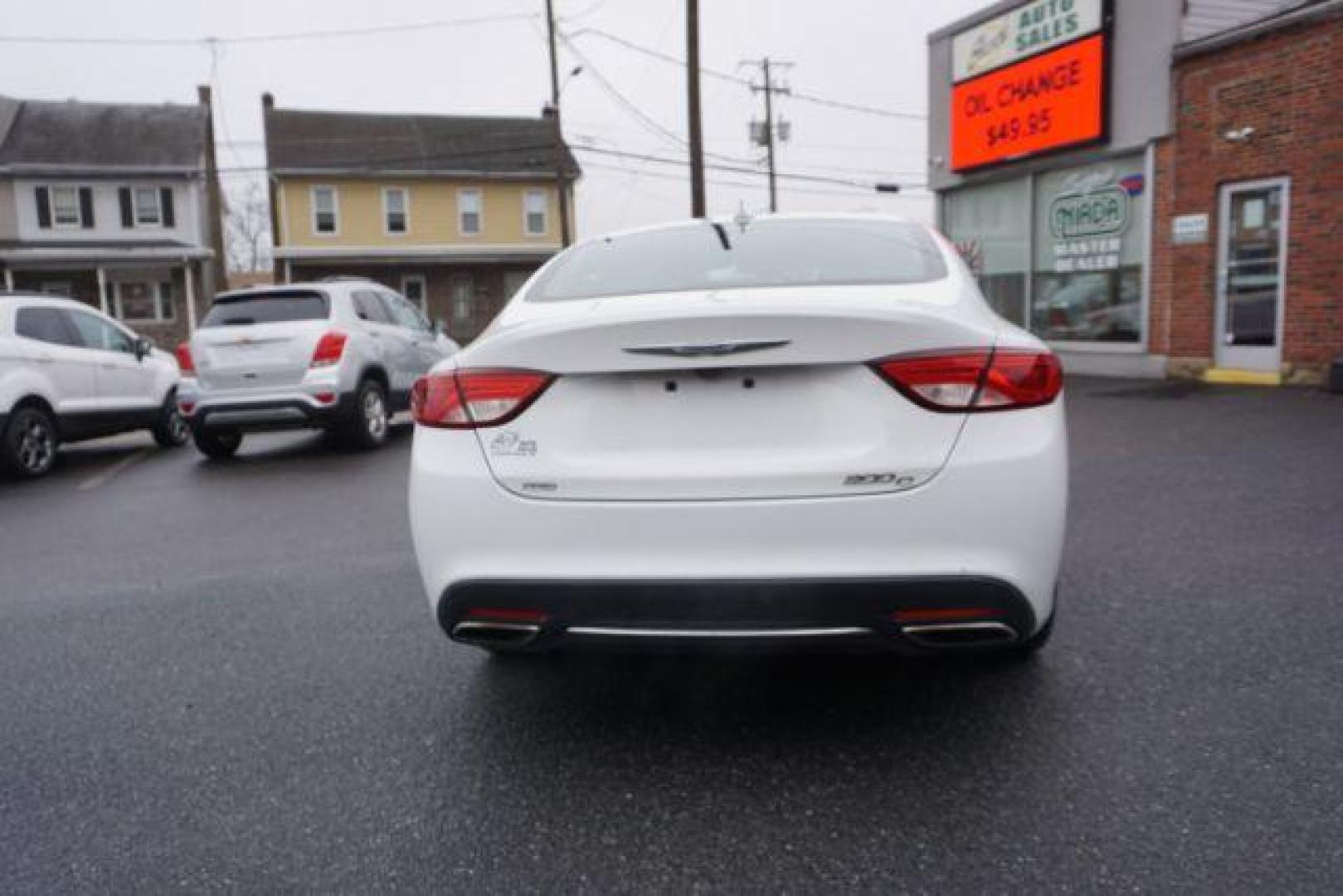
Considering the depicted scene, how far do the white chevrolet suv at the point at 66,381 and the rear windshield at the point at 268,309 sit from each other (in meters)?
1.41

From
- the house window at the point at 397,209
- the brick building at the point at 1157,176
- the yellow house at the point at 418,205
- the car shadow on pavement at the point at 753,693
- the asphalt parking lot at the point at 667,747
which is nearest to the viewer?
the asphalt parking lot at the point at 667,747

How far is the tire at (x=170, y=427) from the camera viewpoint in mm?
11547

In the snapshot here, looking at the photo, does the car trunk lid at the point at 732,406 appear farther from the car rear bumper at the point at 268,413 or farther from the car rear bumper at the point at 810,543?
the car rear bumper at the point at 268,413

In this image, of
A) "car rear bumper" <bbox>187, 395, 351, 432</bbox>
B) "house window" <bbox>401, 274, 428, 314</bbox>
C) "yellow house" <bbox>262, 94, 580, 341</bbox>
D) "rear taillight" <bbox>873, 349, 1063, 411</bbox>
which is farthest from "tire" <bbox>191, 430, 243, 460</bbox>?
"house window" <bbox>401, 274, 428, 314</bbox>

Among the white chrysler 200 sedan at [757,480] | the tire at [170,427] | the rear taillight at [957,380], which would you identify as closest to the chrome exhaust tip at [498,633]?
the white chrysler 200 sedan at [757,480]

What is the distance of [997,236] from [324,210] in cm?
2600

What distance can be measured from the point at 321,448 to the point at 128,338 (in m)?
2.46

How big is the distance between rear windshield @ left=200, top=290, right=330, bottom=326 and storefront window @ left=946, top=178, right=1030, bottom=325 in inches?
396

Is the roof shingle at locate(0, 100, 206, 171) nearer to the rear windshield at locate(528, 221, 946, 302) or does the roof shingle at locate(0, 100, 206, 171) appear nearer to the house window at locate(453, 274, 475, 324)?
the house window at locate(453, 274, 475, 324)

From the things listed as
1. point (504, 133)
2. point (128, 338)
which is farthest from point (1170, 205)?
point (504, 133)

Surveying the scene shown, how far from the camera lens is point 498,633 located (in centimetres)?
292

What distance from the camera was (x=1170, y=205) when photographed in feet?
45.4

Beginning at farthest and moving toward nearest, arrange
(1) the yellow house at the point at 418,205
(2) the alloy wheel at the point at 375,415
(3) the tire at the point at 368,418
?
1. (1) the yellow house at the point at 418,205
2. (2) the alloy wheel at the point at 375,415
3. (3) the tire at the point at 368,418

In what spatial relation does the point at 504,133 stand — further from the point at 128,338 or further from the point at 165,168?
the point at 128,338
